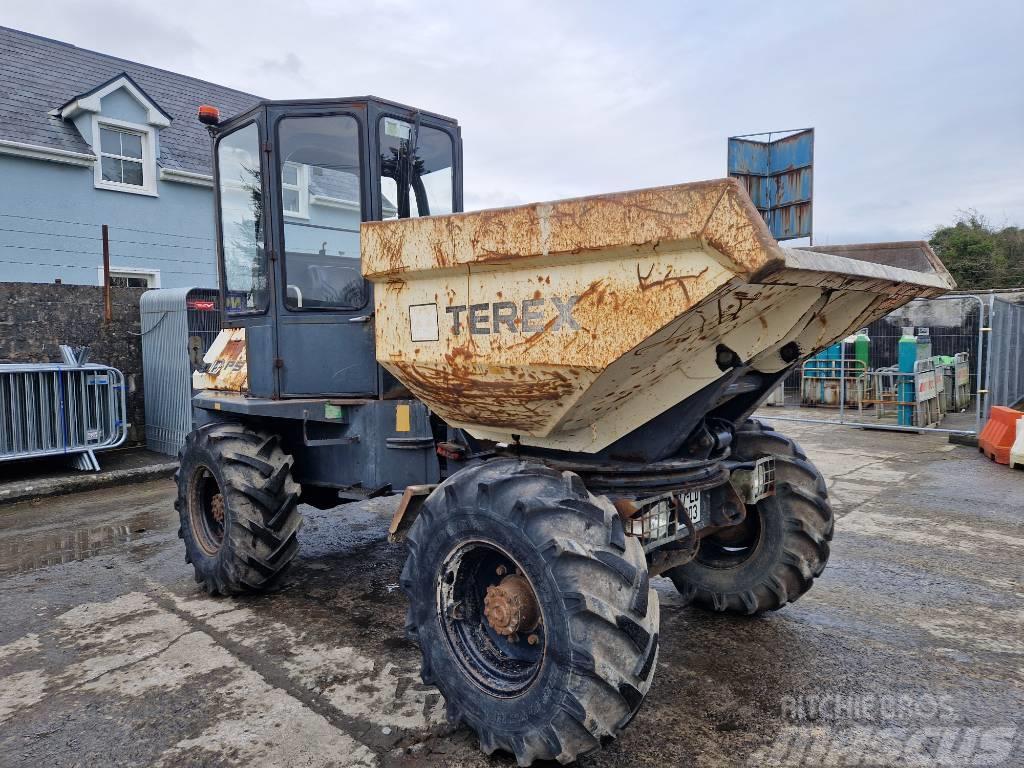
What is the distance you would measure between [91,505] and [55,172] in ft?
25.7

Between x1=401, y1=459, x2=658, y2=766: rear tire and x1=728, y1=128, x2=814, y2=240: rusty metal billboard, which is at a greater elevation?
x1=728, y1=128, x2=814, y2=240: rusty metal billboard

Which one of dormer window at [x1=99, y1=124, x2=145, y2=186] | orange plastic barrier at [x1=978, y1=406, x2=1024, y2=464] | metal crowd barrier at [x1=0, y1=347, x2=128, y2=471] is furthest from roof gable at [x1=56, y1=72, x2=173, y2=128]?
orange plastic barrier at [x1=978, y1=406, x2=1024, y2=464]

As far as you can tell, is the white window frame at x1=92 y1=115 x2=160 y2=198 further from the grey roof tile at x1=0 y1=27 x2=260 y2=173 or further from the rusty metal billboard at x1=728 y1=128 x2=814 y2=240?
the rusty metal billboard at x1=728 y1=128 x2=814 y2=240

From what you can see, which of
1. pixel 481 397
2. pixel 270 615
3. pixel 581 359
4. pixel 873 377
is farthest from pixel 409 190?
pixel 873 377

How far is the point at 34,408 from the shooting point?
7637 mm

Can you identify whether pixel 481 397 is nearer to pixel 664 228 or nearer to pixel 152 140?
pixel 664 228

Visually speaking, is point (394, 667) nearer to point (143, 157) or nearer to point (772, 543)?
point (772, 543)

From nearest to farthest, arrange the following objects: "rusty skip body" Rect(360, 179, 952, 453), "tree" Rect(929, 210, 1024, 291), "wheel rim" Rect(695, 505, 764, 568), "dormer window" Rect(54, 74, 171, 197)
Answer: "rusty skip body" Rect(360, 179, 952, 453), "wheel rim" Rect(695, 505, 764, 568), "dormer window" Rect(54, 74, 171, 197), "tree" Rect(929, 210, 1024, 291)

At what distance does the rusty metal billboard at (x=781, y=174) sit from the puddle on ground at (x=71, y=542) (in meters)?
11.8

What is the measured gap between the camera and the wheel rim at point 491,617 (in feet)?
8.52

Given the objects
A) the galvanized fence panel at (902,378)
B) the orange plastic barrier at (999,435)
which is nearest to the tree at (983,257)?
the galvanized fence panel at (902,378)

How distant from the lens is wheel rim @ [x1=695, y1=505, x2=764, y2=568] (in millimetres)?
3750

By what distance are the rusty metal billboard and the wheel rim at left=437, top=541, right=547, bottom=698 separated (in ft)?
41.2

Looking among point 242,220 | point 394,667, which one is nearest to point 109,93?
point 242,220
